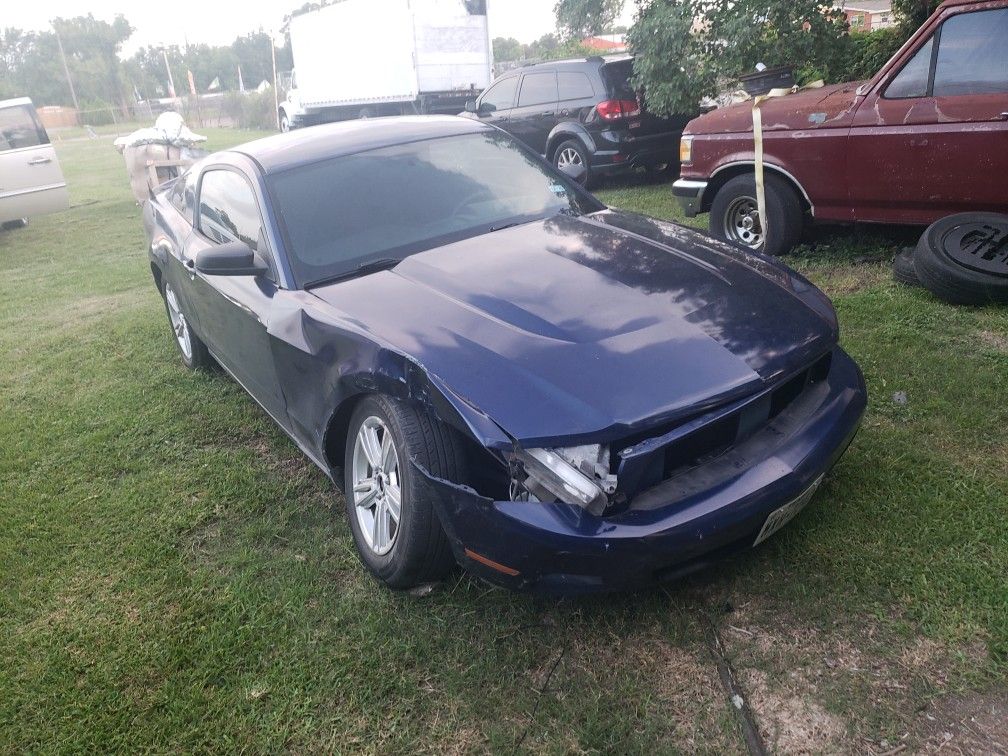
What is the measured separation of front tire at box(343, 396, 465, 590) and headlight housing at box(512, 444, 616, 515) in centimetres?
31

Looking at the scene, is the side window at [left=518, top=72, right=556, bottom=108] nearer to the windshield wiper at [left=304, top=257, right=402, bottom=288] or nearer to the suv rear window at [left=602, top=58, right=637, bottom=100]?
the suv rear window at [left=602, top=58, right=637, bottom=100]

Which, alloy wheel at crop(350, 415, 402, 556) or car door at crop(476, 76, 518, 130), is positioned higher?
car door at crop(476, 76, 518, 130)

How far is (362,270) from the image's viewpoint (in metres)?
3.21

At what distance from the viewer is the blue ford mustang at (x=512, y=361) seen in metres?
2.22

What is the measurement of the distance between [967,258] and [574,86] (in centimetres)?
651

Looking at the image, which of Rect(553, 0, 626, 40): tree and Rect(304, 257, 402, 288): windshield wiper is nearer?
Rect(304, 257, 402, 288): windshield wiper

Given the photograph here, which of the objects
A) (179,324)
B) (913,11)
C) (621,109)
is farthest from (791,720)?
(621,109)

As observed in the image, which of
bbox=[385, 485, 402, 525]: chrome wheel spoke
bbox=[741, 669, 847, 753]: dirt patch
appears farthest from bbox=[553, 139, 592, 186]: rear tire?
bbox=[741, 669, 847, 753]: dirt patch

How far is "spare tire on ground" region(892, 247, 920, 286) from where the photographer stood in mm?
4961

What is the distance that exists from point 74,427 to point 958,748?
4.50m

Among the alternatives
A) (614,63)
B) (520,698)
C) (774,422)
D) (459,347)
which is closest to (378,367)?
(459,347)

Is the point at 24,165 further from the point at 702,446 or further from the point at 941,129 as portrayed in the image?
the point at 702,446

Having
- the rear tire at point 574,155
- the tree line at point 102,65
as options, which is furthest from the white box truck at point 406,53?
the tree line at point 102,65

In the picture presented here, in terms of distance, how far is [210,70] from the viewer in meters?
72.8
